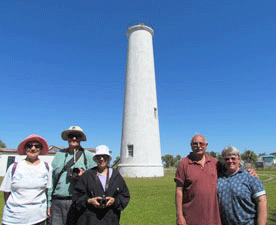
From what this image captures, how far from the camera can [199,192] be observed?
286cm

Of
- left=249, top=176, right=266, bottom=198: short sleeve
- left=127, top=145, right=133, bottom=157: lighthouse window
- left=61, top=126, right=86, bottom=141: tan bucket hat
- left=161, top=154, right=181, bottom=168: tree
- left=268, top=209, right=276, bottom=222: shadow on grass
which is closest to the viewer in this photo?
left=249, top=176, right=266, bottom=198: short sleeve

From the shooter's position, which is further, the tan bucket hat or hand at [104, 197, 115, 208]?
the tan bucket hat

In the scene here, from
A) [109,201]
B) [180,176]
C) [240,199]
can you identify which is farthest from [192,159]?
[109,201]

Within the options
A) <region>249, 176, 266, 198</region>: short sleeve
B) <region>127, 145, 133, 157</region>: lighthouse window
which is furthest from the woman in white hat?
<region>127, 145, 133, 157</region>: lighthouse window

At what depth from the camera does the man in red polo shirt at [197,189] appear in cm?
282

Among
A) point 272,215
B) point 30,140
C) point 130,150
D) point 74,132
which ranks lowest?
point 272,215

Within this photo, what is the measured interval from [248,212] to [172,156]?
53049 mm

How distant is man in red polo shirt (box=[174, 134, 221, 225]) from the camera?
282 cm

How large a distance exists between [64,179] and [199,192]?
202 cm

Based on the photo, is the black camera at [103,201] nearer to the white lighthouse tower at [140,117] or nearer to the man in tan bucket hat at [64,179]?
the man in tan bucket hat at [64,179]

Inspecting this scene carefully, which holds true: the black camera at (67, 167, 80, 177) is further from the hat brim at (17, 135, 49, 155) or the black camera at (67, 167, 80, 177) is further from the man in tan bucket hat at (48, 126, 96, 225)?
the hat brim at (17, 135, 49, 155)

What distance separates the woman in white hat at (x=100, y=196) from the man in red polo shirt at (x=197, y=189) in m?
0.83

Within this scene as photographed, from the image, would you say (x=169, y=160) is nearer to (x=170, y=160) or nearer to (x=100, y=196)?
(x=170, y=160)

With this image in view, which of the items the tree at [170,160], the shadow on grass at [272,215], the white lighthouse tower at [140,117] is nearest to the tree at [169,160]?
the tree at [170,160]
